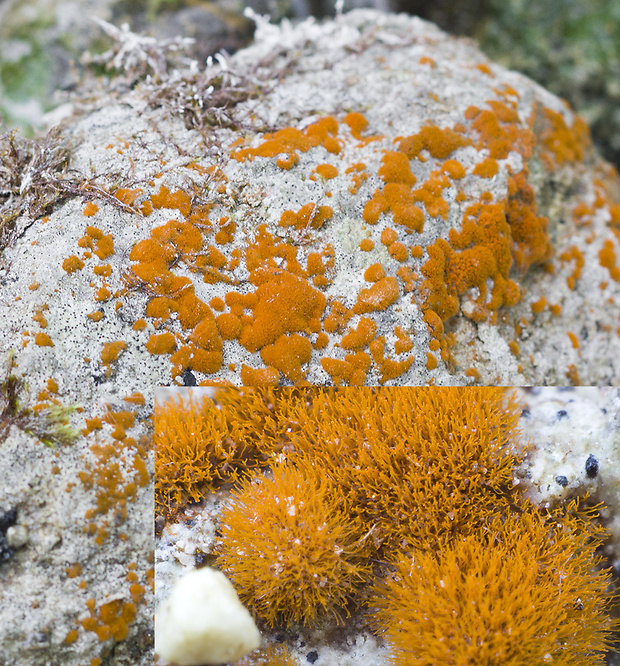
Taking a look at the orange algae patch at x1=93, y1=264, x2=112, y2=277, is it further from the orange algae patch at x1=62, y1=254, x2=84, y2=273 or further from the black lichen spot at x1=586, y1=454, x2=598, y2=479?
the black lichen spot at x1=586, y1=454, x2=598, y2=479

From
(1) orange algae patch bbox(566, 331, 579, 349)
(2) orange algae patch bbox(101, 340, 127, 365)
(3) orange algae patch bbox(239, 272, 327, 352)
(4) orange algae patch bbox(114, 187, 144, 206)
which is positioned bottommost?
(1) orange algae patch bbox(566, 331, 579, 349)

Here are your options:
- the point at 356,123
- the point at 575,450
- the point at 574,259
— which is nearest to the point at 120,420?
the point at 575,450

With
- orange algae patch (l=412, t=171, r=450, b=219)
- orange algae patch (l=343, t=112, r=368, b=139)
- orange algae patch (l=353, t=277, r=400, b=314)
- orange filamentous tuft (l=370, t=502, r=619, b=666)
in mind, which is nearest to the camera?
orange filamentous tuft (l=370, t=502, r=619, b=666)

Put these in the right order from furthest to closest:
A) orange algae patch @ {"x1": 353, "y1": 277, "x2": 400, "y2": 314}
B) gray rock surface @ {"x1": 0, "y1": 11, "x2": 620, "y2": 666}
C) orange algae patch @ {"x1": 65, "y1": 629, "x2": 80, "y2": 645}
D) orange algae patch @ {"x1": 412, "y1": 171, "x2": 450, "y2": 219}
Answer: orange algae patch @ {"x1": 412, "y1": 171, "x2": 450, "y2": 219}
orange algae patch @ {"x1": 353, "y1": 277, "x2": 400, "y2": 314}
gray rock surface @ {"x1": 0, "y1": 11, "x2": 620, "y2": 666}
orange algae patch @ {"x1": 65, "y1": 629, "x2": 80, "y2": 645}

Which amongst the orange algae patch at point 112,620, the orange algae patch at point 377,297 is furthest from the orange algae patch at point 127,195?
the orange algae patch at point 112,620

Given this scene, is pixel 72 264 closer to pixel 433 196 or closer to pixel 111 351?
pixel 111 351

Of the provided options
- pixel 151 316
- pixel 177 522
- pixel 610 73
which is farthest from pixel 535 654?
pixel 610 73

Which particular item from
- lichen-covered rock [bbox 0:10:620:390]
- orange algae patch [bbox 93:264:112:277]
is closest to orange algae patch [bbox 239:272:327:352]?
lichen-covered rock [bbox 0:10:620:390]
